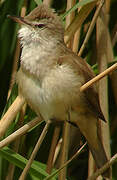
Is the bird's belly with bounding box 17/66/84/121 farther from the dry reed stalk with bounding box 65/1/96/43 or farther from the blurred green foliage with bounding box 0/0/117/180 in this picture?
the dry reed stalk with bounding box 65/1/96/43

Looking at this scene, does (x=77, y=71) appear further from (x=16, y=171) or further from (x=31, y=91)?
(x=16, y=171)

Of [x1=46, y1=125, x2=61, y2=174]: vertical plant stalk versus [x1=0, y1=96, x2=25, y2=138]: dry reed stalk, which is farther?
[x1=46, y1=125, x2=61, y2=174]: vertical plant stalk

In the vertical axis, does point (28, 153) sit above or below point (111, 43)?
below

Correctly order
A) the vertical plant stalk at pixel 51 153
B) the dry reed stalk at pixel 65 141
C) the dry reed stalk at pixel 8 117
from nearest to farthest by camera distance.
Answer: the dry reed stalk at pixel 8 117 < the dry reed stalk at pixel 65 141 < the vertical plant stalk at pixel 51 153

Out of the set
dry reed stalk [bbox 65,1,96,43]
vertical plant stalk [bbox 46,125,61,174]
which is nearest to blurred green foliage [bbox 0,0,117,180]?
vertical plant stalk [bbox 46,125,61,174]

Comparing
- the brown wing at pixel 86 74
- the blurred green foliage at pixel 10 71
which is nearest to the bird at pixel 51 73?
the brown wing at pixel 86 74

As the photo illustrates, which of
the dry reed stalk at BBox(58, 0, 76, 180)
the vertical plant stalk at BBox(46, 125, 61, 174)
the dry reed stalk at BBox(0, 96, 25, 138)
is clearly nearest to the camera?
the dry reed stalk at BBox(0, 96, 25, 138)

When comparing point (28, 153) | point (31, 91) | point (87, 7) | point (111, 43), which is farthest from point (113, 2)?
point (28, 153)

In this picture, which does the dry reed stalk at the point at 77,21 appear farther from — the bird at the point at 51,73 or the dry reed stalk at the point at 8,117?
the dry reed stalk at the point at 8,117
